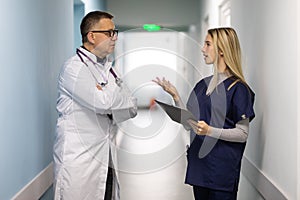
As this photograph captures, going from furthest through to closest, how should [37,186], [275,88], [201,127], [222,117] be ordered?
1. [37,186]
2. [275,88]
3. [222,117]
4. [201,127]

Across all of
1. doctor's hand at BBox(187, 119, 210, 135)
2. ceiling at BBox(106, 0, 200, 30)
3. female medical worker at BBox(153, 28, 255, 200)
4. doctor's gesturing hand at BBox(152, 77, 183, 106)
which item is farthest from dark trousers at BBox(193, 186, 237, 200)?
ceiling at BBox(106, 0, 200, 30)

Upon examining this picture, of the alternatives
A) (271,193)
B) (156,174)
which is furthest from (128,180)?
(271,193)

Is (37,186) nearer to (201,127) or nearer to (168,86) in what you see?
(168,86)

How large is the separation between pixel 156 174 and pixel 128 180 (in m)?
0.42

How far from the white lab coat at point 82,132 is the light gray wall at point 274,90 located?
2.31 feet

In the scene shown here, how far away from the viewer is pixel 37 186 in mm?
2539

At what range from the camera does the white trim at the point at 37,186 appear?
2.24 meters

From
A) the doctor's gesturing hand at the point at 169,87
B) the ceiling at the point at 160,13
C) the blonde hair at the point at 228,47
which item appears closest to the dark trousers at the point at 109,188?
the doctor's gesturing hand at the point at 169,87

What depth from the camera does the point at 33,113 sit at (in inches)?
99.5

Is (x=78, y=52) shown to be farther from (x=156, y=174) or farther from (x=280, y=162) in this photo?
(x=156, y=174)

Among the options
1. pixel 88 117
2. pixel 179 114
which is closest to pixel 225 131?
pixel 179 114

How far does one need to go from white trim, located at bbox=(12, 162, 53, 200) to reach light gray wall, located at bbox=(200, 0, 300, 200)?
1.22 meters

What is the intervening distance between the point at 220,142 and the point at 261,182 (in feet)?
2.10

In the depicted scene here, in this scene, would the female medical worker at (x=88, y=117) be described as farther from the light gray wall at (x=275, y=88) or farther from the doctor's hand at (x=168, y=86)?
the light gray wall at (x=275, y=88)
